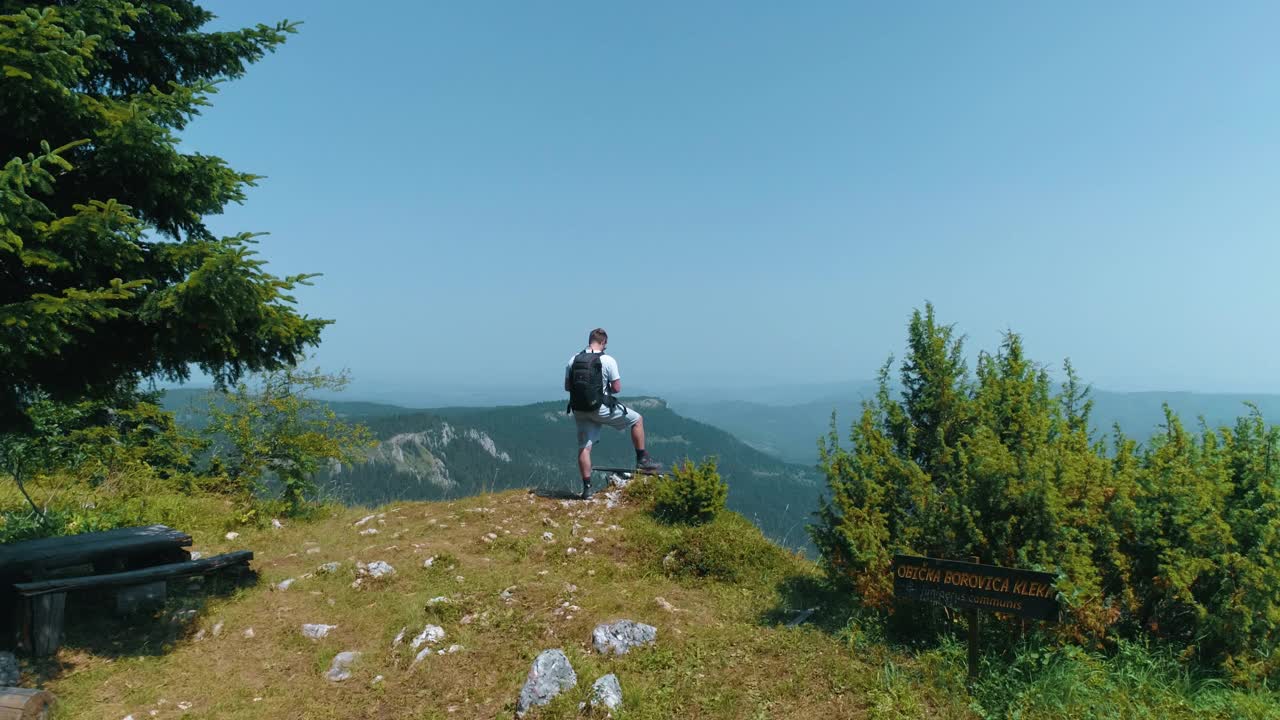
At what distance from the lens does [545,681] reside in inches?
219

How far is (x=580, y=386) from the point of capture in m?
10.8

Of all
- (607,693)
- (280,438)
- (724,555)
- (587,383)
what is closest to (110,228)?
(607,693)

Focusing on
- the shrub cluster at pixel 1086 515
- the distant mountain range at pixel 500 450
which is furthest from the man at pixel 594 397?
the distant mountain range at pixel 500 450

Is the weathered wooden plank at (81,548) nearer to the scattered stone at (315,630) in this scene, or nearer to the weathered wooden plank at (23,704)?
the weathered wooden plank at (23,704)

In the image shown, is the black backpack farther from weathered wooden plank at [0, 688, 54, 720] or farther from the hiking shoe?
weathered wooden plank at [0, 688, 54, 720]

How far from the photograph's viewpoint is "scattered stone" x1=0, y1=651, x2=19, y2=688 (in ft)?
18.4

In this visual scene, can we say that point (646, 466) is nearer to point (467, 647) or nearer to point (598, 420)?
point (598, 420)

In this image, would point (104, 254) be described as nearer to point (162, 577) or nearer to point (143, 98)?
point (143, 98)

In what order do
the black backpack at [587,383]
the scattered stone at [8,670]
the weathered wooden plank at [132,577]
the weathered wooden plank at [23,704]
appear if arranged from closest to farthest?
the weathered wooden plank at [23,704] < the scattered stone at [8,670] < the weathered wooden plank at [132,577] < the black backpack at [587,383]

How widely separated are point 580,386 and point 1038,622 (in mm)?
7098

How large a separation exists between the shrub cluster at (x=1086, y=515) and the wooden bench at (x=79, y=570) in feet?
23.7

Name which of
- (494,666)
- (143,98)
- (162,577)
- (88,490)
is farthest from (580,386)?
(88,490)

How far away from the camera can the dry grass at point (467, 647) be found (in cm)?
543

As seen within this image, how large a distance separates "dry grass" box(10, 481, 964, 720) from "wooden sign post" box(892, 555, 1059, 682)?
0.70m
